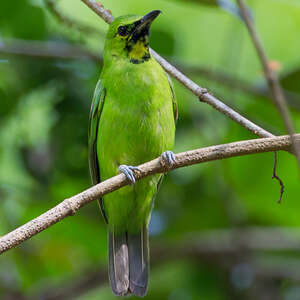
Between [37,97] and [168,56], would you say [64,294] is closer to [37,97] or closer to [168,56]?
[37,97]

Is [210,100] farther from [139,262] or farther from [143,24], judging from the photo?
[139,262]

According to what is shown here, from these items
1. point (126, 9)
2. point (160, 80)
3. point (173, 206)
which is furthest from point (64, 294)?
point (126, 9)

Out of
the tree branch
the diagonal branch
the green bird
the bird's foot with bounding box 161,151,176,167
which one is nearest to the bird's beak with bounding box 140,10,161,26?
the green bird

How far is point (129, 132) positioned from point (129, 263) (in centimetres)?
93

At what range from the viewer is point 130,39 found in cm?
422

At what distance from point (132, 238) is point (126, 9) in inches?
87.4

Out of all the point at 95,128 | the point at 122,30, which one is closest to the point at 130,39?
the point at 122,30

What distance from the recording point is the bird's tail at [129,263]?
159 inches

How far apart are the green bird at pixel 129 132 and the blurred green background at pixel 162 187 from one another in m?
0.46

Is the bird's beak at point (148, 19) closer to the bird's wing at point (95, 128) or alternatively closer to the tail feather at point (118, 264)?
the bird's wing at point (95, 128)

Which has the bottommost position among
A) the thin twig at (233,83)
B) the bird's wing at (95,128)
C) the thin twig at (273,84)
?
the bird's wing at (95,128)

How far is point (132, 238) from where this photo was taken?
171 inches

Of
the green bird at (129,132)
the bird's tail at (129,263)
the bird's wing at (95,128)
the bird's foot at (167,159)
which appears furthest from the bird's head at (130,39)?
the bird's foot at (167,159)

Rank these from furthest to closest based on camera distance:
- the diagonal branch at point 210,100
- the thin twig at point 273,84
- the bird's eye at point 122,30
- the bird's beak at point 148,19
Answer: the bird's eye at point 122,30 < the bird's beak at point 148,19 < the diagonal branch at point 210,100 < the thin twig at point 273,84
